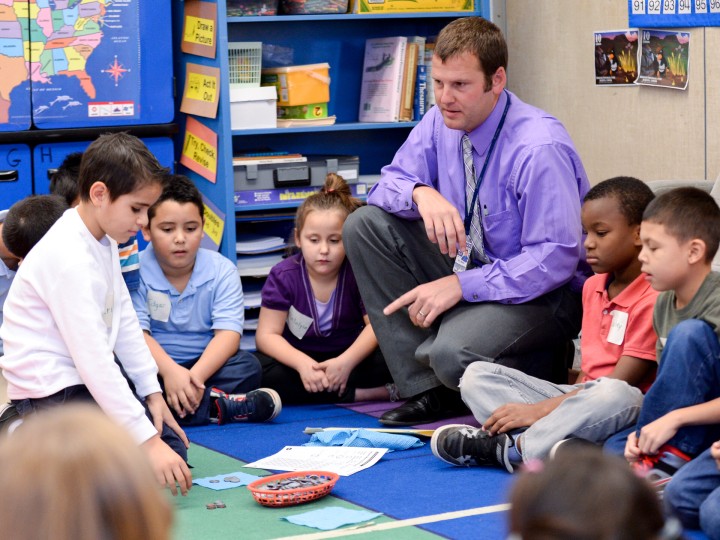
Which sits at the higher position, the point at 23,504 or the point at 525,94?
the point at 525,94

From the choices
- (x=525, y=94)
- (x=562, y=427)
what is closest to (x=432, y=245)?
(x=562, y=427)

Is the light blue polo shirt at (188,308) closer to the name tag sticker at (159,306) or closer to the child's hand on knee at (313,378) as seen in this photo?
the name tag sticker at (159,306)

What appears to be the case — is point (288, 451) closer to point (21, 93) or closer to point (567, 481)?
point (21, 93)

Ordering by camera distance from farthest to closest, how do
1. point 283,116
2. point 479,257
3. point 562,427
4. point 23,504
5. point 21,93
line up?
point 283,116 < point 21,93 < point 479,257 < point 562,427 < point 23,504

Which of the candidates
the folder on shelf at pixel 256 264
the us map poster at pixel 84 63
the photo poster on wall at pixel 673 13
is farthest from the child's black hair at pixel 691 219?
the us map poster at pixel 84 63

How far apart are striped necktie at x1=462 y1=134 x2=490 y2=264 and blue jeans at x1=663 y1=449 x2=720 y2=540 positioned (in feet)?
3.28

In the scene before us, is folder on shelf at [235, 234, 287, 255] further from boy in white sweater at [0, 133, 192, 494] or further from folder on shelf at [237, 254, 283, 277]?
boy in white sweater at [0, 133, 192, 494]

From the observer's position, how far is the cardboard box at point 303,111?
4129mm

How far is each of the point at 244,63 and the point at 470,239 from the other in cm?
141

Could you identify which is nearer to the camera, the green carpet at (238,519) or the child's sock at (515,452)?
the green carpet at (238,519)

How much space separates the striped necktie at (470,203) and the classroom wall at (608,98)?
2.69 feet

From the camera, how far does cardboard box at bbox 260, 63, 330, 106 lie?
407 centimetres

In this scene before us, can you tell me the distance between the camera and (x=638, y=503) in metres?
0.83

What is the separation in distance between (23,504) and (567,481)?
0.39 m
